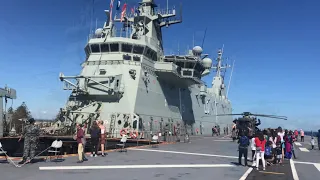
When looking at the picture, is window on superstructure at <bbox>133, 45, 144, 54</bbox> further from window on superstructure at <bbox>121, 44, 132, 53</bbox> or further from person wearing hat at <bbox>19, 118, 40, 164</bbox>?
person wearing hat at <bbox>19, 118, 40, 164</bbox>

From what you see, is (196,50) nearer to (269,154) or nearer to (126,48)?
(126,48)

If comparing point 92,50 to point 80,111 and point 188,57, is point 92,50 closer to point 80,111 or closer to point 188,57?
point 80,111

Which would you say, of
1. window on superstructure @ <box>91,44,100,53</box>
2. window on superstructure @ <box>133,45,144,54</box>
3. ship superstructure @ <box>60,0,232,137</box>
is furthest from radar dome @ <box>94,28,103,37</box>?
window on superstructure @ <box>133,45,144,54</box>

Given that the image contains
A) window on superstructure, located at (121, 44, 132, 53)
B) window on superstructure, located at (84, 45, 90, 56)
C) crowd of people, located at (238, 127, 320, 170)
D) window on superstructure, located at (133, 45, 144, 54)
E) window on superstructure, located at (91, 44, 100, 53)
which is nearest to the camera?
crowd of people, located at (238, 127, 320, 170)

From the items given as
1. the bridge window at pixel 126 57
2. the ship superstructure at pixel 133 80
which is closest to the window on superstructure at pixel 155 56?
the ship superstructure at pixel 133 80

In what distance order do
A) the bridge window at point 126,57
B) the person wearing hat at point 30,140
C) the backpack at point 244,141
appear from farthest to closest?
the bridge window at point 126,57
the backpack at point 244,141
the person wearing hat at point 30,140

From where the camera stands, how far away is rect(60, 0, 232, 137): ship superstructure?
24812 millimetres

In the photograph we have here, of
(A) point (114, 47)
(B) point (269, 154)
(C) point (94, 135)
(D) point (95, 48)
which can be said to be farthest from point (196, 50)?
(C) point (94, 135)

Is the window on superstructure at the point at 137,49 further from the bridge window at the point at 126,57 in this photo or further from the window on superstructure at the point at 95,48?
the window on superstructure at the point at 95,48

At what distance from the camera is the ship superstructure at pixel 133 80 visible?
24.8 metres

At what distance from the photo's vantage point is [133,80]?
2572 cm

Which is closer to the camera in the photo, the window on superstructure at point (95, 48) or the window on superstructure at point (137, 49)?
the window on superstructure at point (137, 49)

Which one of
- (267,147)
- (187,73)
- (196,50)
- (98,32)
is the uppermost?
(196,50)

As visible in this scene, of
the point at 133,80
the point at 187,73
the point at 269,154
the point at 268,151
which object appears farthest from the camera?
the point at 187,73
